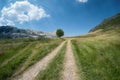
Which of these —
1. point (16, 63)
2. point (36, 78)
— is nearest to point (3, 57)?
point (16, 63)

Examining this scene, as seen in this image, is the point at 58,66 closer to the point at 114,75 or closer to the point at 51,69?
the point at 51,69

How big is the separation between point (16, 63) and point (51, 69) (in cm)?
856

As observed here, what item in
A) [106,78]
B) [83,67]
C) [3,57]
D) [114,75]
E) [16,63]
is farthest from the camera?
[3,57]

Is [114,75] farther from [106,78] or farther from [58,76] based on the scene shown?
[58,76]

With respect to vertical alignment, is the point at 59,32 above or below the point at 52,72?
→ above

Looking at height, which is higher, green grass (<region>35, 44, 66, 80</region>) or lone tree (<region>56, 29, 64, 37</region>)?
lone tree (<region>56, 29, 64, 37</region>)

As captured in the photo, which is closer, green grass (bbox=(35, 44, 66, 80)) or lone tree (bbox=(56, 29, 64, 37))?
green grass (bbox=(35, 44, 66, 80))

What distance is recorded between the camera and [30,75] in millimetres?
24250

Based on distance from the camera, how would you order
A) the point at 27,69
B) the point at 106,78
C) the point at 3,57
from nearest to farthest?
the point at 106,78
the point at 27,69
the point at 3,57

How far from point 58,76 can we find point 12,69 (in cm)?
983

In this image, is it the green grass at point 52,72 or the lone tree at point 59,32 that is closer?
the green grass at point 52,72

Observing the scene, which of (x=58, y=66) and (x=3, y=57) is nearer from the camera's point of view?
(x=58, y=66)

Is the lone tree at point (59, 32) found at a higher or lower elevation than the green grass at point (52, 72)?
higher

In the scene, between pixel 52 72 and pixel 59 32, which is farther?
pixel 59 32
